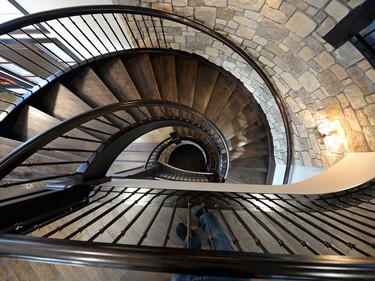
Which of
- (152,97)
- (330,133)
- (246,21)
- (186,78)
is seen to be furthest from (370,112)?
(152,97)

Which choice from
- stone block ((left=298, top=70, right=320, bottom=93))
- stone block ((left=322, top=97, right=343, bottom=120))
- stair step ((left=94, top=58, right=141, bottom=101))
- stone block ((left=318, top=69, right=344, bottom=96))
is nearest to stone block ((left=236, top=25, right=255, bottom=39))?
stone block ((left=298, top=70, right=320, bottom=93))

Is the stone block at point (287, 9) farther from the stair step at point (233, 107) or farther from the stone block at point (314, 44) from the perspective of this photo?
the stair step at point (233, 107)

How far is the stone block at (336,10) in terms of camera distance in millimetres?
1988

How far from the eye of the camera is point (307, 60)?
2719 mm

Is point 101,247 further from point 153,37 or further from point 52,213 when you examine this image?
point 153,37

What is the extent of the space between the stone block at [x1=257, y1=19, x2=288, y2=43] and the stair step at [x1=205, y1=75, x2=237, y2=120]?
144 cm

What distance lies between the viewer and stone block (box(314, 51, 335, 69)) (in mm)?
2421

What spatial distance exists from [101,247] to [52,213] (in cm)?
97

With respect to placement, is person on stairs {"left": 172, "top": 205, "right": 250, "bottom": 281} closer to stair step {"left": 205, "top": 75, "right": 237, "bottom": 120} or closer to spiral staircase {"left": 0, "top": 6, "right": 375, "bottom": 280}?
spiral staircase {"left": 0, "top": 6, "right": 375, "bottom": 280}

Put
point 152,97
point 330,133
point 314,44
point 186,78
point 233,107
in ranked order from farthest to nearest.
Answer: point 233,107
point 186,78
point 152,97
point 330,133
point 314,44

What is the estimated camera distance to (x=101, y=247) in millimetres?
656

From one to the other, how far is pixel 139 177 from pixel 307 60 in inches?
130

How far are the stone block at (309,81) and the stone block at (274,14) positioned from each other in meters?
0.86

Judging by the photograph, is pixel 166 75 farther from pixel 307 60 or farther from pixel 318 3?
pixel 318 3
